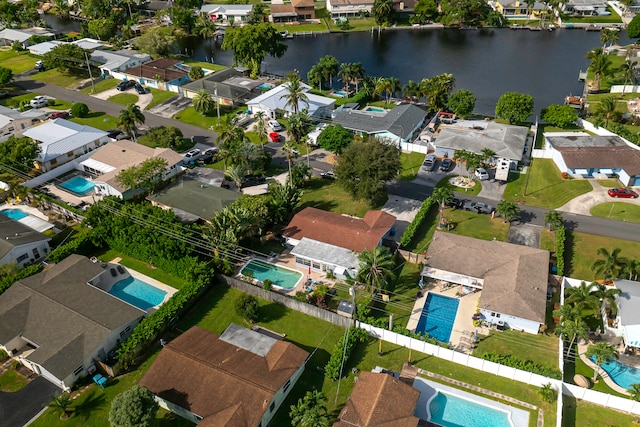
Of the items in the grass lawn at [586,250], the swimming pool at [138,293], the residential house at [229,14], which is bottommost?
the swimming pool at [138,293]

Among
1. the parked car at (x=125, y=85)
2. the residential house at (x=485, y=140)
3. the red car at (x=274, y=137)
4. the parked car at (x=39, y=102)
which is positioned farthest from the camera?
the parked car at (x=125, y=85)

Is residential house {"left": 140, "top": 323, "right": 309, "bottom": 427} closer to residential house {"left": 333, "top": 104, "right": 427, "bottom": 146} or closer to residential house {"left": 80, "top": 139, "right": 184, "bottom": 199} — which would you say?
residential house {"left": 80, "top": 139, "right": 184, "bottom": 199}

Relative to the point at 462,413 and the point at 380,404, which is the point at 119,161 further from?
the point at 462,413

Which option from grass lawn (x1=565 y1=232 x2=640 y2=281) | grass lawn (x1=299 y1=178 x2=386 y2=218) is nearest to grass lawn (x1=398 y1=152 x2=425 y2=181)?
grass lawn (x1=299 y1=178 x2=386 y2=218)

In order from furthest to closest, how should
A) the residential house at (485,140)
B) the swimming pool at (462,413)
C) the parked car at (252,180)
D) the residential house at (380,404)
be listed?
the residential house at (485,140) < the parked car at (252,180) < the swimming pool at (462,413) < the residential house at (380,404)

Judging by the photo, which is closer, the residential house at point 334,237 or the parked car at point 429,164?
the residential house at point 334,237

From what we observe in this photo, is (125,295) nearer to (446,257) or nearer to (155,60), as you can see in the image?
(446,257)

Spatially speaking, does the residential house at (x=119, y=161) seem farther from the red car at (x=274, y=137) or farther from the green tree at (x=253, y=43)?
the green tree at (x=253, y=43)

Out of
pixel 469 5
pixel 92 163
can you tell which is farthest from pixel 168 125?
pixel 469 5

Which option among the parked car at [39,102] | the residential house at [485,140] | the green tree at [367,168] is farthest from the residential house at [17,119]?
the residential house at [485,140]
